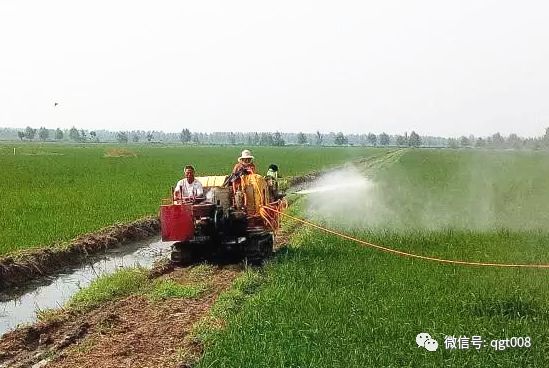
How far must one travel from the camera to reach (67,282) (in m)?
11.5

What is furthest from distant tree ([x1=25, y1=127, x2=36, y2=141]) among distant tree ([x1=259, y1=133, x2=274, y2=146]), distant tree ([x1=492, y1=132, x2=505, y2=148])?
distant tree ([x1=492, y1=132, x2=505, y2=148])

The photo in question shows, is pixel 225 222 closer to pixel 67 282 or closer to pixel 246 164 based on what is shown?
pixel 246 164

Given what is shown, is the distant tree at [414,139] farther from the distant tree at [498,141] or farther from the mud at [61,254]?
the mud at [61,254]

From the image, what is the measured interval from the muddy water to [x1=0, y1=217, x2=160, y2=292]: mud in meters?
0.22

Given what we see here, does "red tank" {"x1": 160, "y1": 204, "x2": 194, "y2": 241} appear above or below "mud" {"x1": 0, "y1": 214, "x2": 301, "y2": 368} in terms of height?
above

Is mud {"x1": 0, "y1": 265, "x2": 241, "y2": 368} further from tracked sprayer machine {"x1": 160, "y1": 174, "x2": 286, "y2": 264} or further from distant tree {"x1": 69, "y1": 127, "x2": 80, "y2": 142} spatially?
distant tree {"x1": 69, "y1": 127, "x2": 80, "y2": 142}

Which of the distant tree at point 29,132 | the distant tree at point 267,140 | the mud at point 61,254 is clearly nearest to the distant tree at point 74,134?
the distant tree at point 29,132

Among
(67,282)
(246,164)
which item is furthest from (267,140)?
(67,282)

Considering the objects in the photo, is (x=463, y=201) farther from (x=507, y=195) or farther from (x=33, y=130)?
(x=33, y=130)

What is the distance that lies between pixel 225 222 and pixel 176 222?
0.91 meters

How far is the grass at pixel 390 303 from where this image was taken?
6113 millimetres

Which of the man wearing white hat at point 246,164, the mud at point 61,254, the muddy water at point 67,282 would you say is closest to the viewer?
the muddy water at point 67,282

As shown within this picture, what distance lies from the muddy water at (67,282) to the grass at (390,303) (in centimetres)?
342

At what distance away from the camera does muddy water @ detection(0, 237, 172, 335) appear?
9.48 m
